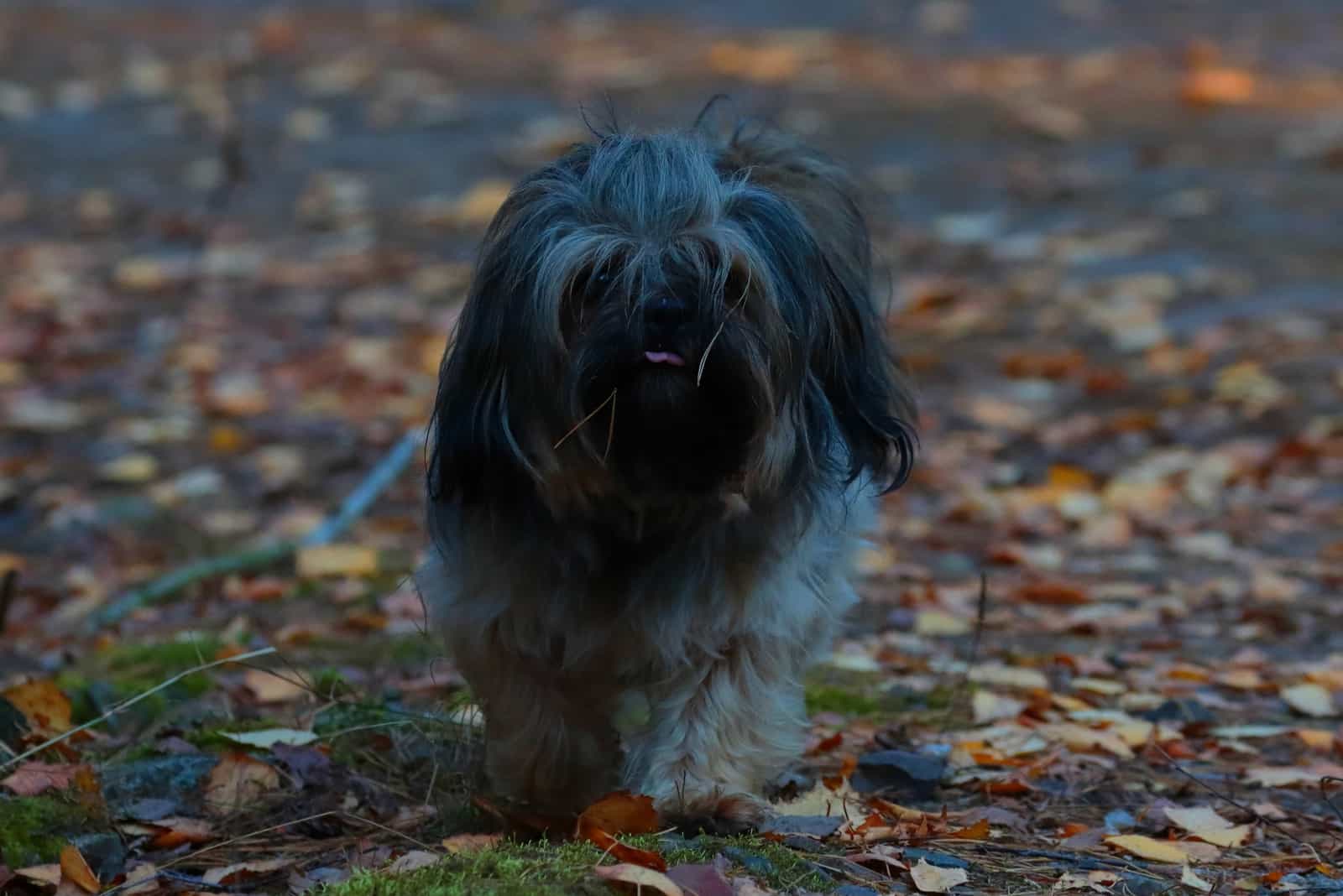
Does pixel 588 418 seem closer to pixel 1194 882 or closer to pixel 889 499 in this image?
pixel 1194 882

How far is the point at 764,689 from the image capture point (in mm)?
4543

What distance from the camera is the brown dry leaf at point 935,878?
11.9 ft

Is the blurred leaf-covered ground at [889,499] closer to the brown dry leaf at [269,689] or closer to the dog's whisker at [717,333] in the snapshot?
the brown dry leaf at [269,689]

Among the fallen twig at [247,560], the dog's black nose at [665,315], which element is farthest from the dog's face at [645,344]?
the fallen twig at [247,560]

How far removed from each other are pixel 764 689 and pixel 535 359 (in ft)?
3.25

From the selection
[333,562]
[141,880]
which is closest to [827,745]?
[141,880]

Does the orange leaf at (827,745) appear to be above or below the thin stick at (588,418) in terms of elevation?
below

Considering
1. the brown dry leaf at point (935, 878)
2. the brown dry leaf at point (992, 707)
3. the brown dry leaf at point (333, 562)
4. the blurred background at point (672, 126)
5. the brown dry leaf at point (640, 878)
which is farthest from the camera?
the blurred background at point (672, 126)

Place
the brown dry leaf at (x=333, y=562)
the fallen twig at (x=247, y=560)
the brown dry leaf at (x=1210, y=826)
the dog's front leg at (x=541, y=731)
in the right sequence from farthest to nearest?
the brown dry leaf at (x=333, y=562) < the fallen twig at (x=247, y=560) < the dog's front leg at (x=541, y=731) < the brown dry leaf at (x=1210, y=826)

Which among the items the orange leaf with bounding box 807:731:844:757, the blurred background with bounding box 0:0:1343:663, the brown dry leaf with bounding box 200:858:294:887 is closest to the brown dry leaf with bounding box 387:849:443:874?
the brown dry leaf with bounding box 200:858:294:887

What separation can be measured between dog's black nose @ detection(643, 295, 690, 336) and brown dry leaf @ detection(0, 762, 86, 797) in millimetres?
1689

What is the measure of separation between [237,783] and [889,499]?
4.58m

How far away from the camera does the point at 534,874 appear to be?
134 inches

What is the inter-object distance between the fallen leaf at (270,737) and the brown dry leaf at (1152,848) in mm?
2038
